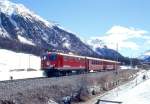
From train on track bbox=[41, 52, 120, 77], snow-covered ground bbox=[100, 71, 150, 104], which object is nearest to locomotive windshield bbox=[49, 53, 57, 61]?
train on track bbox=[41, 52, 120, 77]

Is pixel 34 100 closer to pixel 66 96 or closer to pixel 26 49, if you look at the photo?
pixel 66 96

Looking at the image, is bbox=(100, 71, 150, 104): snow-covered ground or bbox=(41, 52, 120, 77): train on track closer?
bbox=(100, 71, 150, 104): snow-covered ground

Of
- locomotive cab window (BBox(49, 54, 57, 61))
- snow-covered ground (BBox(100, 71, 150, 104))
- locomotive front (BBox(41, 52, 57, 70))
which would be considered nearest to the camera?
snow-covered ground (BBox(100, 71, 150, 104))

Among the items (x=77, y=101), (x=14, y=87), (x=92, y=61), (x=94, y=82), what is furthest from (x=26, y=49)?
(x=14, y=87)

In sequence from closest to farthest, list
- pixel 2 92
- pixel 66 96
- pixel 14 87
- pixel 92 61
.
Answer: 1. pixel 2 92
2. pixel 14 87
3. pixel 66 96
4. pixel 92 61

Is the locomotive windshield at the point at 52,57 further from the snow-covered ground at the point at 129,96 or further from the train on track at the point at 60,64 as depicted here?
the snow-covered ground at the point at 129,96

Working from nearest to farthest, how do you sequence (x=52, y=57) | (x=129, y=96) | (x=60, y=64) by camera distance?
(x=60, y=64)
(x=52, y=57)
(x=129, y=96)

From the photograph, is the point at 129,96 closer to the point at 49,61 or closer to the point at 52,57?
the point at 52,57

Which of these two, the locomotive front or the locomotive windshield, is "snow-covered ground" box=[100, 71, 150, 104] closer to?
the locomotive front

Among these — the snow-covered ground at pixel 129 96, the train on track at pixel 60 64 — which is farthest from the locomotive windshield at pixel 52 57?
the snow-covered ground at pixel 129 96

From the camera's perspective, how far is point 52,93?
3831 cm

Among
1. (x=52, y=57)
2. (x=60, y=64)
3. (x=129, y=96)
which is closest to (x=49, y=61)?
(x=52, y=57)

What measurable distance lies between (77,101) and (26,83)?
401 inches

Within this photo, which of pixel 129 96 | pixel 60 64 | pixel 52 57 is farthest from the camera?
pixel 129 96
